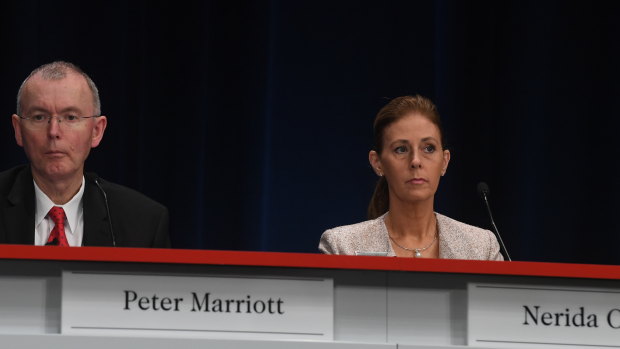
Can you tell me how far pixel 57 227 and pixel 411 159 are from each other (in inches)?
36.1

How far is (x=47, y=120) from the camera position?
2246mm

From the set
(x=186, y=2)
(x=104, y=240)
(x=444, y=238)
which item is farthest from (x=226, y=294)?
(x=186, y=2)

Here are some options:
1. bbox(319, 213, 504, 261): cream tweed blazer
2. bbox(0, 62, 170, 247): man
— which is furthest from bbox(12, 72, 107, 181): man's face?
bbox(319, 213, 504, 261): cream tweed blazer

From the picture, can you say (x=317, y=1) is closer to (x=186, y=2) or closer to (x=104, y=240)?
(x=186, y=2)

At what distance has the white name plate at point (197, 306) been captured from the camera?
150 centimetres

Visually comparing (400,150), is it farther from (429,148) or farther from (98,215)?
(98,215)

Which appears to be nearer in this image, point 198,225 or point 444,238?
point 444,238

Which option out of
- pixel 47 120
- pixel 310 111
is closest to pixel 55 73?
pixel 47 120

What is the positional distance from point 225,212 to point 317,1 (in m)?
0.90

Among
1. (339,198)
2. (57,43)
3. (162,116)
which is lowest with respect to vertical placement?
(339,198)

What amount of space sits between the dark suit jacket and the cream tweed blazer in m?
0.45

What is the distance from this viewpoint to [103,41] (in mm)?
3447

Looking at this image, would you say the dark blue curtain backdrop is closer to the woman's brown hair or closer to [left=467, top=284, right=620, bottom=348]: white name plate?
the woman's brown hair

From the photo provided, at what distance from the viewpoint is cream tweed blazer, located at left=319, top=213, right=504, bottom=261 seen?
244 cm
